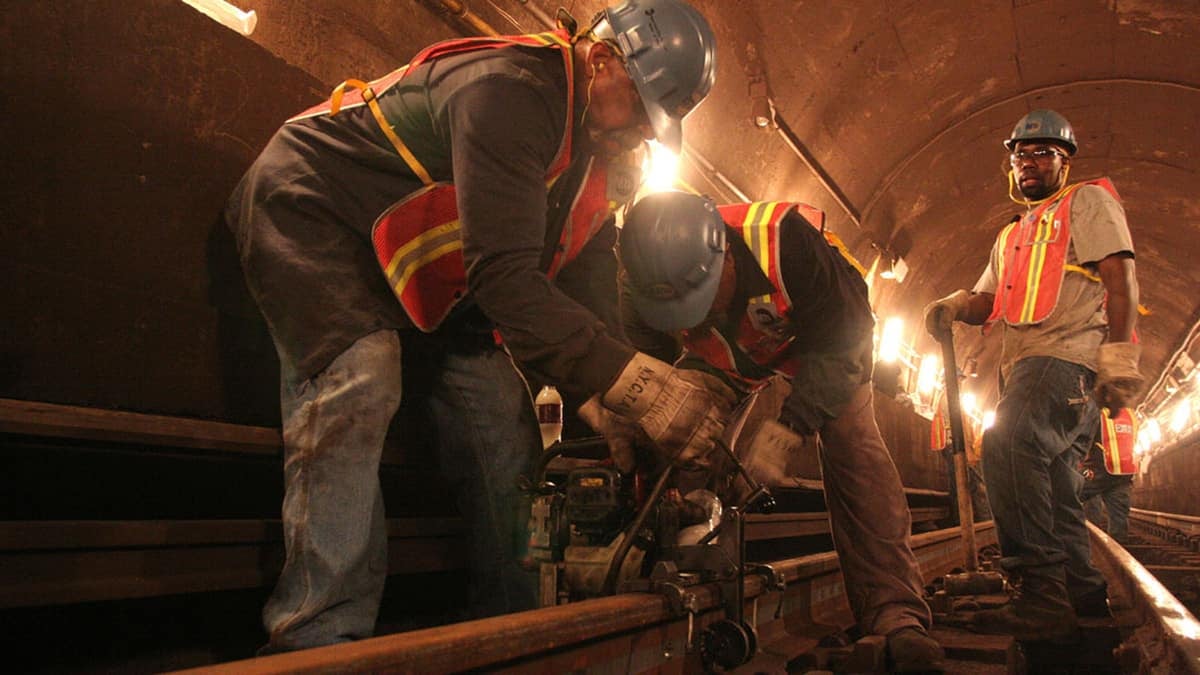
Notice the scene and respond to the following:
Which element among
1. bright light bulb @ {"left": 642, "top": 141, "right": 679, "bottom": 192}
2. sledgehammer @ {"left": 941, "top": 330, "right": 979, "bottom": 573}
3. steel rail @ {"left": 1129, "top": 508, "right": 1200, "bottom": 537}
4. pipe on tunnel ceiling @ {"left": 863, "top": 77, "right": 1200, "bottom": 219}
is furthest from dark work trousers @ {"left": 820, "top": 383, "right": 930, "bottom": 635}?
steel rail @ {"left": 1129, "top": 508, "right": 1200, "bottom": 537}

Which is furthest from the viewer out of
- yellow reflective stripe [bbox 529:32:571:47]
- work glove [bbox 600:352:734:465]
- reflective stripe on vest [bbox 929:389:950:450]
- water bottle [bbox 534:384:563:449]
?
reflective stripe on vest [bbox 929:389:950:450]

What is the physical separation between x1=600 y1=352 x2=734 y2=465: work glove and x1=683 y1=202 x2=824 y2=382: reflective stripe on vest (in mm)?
998

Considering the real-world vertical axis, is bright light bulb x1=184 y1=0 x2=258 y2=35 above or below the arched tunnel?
above

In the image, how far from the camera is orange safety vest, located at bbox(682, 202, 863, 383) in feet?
9.80

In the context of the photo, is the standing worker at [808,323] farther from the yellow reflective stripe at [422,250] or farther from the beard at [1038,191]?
the beard at [1038,191]

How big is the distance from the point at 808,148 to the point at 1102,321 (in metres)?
5.04

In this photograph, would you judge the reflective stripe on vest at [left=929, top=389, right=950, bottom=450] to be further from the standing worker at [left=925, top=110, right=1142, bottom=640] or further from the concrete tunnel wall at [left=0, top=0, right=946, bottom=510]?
the concrete tunnel wall at [left=0, top=0, right=946, bottom=510]

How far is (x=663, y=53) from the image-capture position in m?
2.47

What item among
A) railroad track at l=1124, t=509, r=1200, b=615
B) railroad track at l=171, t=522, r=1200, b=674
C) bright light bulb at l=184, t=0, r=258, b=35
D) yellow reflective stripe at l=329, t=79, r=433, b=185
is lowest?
railroad track at l=1124, t=509, r=1200, b=615

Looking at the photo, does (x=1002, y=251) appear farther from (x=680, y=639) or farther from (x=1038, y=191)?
(x=680, y=639)

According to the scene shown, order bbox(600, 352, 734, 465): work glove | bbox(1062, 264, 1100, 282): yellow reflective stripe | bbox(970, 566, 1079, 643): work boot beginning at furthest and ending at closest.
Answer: bbox(1062, 264, 1100, 282): yellow reflective stripe < bbox(970, 566, 1079, 643): work boot < bbox(600, 352, 734, 465): work glove

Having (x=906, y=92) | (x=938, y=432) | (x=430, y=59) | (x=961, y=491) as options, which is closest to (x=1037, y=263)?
(x=961, y=491)

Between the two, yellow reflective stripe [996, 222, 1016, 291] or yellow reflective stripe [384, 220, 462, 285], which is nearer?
yellow reflective stripe [384, 220, 462, 285]

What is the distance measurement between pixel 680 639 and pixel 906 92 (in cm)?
809
